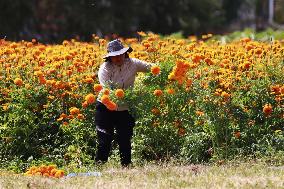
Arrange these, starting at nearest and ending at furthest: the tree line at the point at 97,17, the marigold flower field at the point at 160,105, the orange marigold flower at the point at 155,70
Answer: the orange marigold flower at the point at 155,70 → the marigold flower field at the point at 160,105 → the tree line at the point at 97,17

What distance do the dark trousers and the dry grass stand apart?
2.36 feet

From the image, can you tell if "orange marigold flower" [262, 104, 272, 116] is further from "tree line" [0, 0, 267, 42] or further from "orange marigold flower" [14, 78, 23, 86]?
"tree line" [0, 0, 267, 42]

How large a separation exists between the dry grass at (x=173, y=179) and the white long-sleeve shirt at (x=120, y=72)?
1152mm

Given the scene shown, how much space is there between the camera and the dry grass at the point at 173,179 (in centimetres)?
725

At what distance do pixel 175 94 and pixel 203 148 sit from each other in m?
0.83

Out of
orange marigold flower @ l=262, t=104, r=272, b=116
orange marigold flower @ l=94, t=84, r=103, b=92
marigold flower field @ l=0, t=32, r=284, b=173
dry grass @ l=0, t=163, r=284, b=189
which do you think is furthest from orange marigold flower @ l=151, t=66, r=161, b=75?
orange marigold flower @ l=262, t=104, r=272, b=116

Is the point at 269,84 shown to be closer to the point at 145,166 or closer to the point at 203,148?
the point at 203,148

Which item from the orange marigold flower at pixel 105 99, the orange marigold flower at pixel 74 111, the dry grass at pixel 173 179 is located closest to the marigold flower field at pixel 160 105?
the orange marigold flower at pixel 74 111

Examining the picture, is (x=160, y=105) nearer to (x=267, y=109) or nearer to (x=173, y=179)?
(x=267, y=109)

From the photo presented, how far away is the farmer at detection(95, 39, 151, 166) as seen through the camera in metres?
9.19

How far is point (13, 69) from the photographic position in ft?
35.3

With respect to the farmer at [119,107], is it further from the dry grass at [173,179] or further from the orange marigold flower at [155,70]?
the dry grass at [173,179]

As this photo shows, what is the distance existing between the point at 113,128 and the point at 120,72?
69cm

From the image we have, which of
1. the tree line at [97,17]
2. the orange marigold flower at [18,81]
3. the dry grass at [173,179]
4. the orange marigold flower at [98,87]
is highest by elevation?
the tree line at [97,17]
